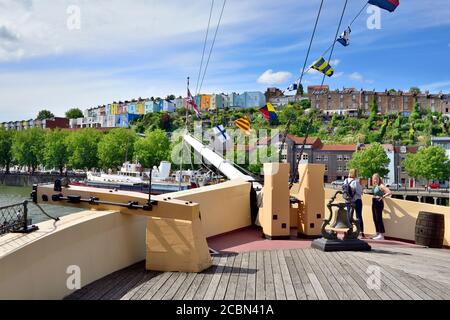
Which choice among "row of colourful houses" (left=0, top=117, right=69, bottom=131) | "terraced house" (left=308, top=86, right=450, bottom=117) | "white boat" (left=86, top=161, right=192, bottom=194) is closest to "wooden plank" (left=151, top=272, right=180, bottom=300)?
"white boat" (left=86, top=161, right=192, bottom=194)

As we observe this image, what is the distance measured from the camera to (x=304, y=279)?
554 centimetres

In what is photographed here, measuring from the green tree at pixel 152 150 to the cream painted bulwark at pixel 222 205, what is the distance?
64879mm

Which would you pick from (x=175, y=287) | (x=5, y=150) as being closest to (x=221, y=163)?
(x=175, y=287)

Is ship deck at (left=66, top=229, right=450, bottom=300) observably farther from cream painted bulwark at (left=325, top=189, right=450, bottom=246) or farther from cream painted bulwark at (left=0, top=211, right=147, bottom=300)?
cream painted bulwark at (left=325, top=189, right=450, bottom=246)

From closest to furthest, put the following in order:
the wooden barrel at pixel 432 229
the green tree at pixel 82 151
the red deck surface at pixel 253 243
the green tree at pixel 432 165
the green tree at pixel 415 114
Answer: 1. the red deck surface at pixel 253 243
2. the wooden barrel at pixel 432 229
3. the green tree at pixel 432 165
4. the green tree at pixel 82 151
5. the green tree at pixel 415 114

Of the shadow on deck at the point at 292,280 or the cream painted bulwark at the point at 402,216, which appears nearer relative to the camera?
the shadow on deck at the point at 292,280

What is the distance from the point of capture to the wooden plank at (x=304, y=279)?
15.9ft

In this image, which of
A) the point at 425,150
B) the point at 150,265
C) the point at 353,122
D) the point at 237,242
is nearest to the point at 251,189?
the point at 237,242

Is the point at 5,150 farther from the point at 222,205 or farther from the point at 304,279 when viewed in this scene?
the point at 304,279

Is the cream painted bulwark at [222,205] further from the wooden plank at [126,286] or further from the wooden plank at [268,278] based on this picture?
the wooden plank at [126,286]

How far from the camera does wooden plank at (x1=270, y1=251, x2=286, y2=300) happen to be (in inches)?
191

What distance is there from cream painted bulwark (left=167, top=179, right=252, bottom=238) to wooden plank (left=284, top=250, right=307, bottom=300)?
7.18 ft

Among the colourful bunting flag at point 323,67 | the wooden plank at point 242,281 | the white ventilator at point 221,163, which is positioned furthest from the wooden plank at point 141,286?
the white ventilator at point 221,163

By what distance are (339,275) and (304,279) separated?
1.60 ft
